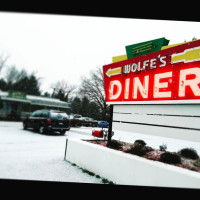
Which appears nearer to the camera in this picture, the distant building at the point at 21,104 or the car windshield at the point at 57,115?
the distant building at the point at 21,104

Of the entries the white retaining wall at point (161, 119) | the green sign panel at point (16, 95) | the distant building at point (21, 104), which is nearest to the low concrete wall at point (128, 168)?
the white retaining wall at point (161, 119)

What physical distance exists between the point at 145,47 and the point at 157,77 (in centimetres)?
99

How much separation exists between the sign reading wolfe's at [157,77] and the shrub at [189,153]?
1036 millimetres

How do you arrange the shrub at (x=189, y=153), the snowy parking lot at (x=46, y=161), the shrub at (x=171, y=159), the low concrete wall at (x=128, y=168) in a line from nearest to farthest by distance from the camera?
the low concrete wall at (x=128, y=168), the shrub at (x=171, y=159), the shrub at (x=189, y=153), the snowy parking lot at (x=46, y=161)

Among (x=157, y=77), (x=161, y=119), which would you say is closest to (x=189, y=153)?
(x=161, y=119)

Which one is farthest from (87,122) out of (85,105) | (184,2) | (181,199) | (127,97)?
(184,2)

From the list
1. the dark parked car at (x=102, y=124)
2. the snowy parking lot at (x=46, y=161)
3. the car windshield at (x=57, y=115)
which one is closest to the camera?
the snowy parking lot at (x=46, y=161)

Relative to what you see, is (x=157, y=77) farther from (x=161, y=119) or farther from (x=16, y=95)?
(x=16, y=95)

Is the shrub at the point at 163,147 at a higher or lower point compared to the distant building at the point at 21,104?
lower

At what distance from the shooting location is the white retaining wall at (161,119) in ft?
10.8

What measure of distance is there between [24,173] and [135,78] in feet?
10.8

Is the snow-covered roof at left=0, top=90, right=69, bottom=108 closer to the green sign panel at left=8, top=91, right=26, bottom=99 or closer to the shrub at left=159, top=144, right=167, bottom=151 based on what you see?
the green sign panel at left=8, top=91, right=26, bottom=99

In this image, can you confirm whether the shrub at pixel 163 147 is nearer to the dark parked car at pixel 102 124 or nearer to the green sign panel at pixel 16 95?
the dark parked car at pixel 102 124

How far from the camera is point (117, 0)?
121 inches
